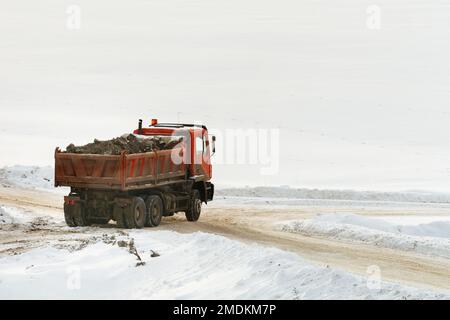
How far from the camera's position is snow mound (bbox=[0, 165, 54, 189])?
3661 cm

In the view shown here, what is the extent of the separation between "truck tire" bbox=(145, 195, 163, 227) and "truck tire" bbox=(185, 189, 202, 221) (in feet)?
5.75

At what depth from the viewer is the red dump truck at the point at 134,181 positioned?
2203 centimetres

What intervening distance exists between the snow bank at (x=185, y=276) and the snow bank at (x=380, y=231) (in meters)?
6.80

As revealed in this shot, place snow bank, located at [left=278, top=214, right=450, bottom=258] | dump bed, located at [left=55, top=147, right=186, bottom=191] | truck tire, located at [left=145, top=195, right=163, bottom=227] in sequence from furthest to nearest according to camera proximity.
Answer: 1. truck tire, located at [left=145, top=195, right=163, bottom=227]
2. snow bank, located at [left=278, top=214, right=450, bottom=258]
3. dump bed, located at [left=55, top=147, right=186, bottom=191]

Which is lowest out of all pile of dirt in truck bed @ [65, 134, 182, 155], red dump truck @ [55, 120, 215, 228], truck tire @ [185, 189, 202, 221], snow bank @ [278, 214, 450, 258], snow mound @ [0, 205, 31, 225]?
snow bank @ [278, 214, 450, 258]

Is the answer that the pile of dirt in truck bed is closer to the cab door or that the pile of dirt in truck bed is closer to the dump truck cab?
the dump truck cab

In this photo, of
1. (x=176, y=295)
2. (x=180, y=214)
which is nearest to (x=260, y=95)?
(x=180, y=214)

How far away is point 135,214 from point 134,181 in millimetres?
976

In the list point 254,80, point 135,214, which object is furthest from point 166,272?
point 254,80

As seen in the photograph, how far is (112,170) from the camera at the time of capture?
71.8ft

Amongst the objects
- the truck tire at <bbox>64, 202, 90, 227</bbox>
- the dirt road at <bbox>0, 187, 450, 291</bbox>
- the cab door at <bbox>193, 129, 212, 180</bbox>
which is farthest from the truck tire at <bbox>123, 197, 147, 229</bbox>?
the cab door at <bbox>193, 129, 212, 180</bbox>

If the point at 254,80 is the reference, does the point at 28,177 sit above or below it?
below

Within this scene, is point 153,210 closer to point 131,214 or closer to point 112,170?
point 131,214

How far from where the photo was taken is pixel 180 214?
94.4 feet
